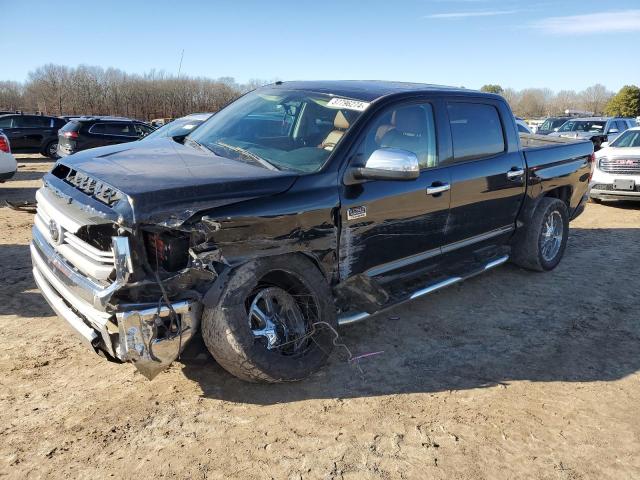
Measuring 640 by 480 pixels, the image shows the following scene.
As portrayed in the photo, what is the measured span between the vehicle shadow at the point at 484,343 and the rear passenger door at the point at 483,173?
65cm

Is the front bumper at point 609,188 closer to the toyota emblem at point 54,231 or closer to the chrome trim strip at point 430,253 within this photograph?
the chrome trim strip at point 430,253

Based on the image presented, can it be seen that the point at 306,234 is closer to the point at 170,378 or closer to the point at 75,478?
the point at 170,378

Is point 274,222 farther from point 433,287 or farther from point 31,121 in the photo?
point 31,121

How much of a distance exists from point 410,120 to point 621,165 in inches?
297

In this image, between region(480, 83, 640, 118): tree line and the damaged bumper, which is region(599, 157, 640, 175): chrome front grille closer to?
the damaged bumper

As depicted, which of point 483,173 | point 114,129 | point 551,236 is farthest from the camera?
point 114,129

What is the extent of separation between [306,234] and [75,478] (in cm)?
177

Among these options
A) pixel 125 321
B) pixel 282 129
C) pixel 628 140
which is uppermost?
pixel 282 129

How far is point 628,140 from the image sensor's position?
34.6 feet

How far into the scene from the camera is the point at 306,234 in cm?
Result: 327

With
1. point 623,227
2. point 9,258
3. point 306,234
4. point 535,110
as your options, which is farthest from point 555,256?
point 535,110

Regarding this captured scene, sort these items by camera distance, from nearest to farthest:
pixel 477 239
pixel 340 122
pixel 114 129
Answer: pixel 340 122
pixel 477 239
pixel 114 129

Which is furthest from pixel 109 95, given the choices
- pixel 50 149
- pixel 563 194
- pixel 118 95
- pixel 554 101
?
pixel 554 101

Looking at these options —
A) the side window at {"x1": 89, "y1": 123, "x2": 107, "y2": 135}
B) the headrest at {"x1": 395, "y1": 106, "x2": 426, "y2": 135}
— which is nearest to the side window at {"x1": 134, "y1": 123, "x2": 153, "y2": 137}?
the side window at {"x1": 89, "y1": 123, "x2": 107, "y2": 135}
